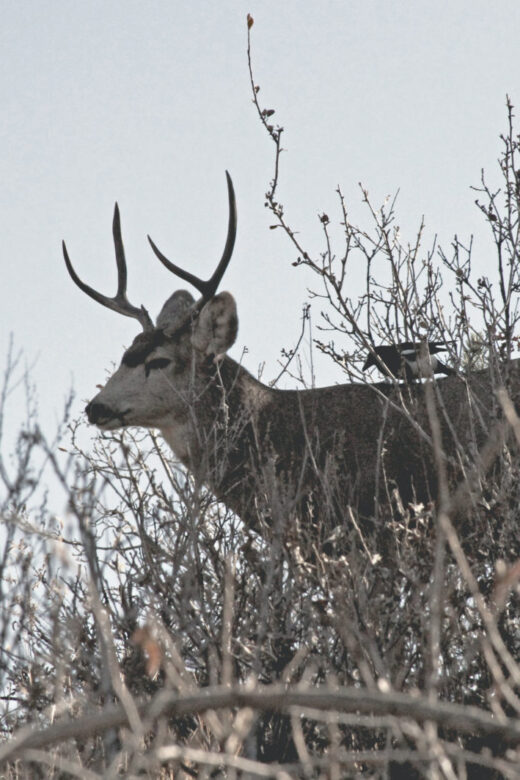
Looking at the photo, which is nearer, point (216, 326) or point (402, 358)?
point (402, 358)

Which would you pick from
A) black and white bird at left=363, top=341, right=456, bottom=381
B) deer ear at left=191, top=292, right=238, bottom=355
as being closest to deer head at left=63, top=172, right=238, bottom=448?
deer ear at left=191, top=292, right=238, bottom=355

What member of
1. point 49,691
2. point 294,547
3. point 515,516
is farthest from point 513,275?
point 49,691

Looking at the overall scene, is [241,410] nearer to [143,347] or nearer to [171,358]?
[171,358]

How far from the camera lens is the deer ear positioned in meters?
9.05

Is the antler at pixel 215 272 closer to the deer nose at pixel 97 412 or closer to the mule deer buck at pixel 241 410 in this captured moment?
the mule deer buck at pixel 241 410

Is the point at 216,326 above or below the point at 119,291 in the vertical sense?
below

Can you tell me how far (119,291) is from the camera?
9.89m

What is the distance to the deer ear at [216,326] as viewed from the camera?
9.05 metres

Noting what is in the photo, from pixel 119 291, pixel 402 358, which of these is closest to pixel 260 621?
pixel 402 358

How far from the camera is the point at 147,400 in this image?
8836 millimetres

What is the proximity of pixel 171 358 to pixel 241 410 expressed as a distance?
0.76 meters

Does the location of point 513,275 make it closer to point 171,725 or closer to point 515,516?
point 515,516

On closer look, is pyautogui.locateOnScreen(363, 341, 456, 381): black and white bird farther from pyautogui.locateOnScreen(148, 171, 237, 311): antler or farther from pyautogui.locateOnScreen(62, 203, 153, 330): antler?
pyautogui.locateOnScreen(62, 203, 153, 330): antler

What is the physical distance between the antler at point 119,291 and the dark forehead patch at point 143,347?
0.26 m
